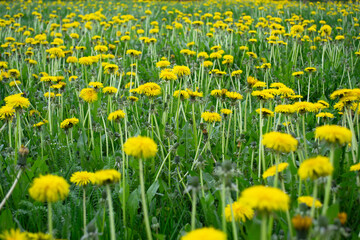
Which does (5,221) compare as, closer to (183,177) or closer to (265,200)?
(183,177)

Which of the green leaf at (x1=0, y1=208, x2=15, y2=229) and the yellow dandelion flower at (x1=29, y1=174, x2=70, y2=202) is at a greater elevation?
the yellow dandelion flower at (x1=29, y1=174, x2=70, y2=202)

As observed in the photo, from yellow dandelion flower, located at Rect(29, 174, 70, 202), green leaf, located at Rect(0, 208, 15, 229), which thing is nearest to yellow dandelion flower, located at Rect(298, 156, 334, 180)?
yellow dandelion flower, located at Rect(29, 174, 70, 202)

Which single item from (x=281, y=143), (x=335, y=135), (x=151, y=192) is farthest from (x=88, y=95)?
(x=335, y=135)

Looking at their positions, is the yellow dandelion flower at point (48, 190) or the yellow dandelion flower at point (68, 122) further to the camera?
the yellow dandelion flower at point (68, 122)

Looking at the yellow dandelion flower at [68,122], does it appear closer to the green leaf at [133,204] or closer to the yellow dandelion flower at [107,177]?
the green leaf at [133,204]

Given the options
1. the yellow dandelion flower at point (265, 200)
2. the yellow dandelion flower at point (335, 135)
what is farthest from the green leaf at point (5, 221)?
the yellow dandelion flower at point (335, 135)

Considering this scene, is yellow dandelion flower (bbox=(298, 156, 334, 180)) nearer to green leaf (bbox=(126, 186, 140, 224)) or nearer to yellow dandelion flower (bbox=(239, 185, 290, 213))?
yellow dandelion flower (bbox=(239, 185, 290, 213))

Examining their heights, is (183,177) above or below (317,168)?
below

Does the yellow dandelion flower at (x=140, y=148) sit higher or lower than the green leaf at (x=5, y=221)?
higher

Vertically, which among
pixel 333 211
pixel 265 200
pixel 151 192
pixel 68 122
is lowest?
pixel 151 192

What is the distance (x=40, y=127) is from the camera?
2.62 meters

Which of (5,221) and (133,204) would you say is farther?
(133,204)

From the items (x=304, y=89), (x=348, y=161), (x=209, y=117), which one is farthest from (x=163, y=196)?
(x=304, y=89)

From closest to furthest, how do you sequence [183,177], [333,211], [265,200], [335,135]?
[265,200] → [335,135] → [333,211] → [183,177]
